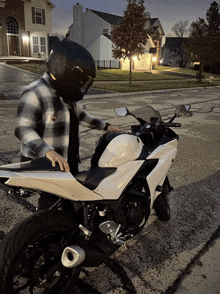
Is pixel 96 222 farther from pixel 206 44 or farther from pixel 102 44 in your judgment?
pixel 102 44

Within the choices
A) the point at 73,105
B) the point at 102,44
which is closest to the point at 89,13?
the point at 102,44

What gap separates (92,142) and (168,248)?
363 centimetres

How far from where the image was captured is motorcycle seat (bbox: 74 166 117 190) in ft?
6.15

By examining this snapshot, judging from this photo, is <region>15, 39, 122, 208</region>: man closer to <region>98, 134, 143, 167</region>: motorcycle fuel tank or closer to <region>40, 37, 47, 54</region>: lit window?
<region>98, 134, 143, 167</region>: motorcycle fuel tank

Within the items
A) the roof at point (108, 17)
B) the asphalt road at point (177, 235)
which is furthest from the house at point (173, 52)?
the asphalt road at point (177, 235)

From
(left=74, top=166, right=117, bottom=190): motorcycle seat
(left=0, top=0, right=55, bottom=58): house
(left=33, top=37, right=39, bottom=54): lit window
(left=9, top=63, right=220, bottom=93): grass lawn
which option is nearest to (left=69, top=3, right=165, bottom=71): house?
(left=0, top=0, right=55, bottom=58): house

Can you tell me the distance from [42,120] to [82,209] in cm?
79

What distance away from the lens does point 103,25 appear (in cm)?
4372

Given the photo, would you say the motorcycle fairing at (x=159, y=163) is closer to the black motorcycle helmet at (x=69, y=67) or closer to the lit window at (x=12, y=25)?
the black motorcycle helmet at (x=69, y=67)

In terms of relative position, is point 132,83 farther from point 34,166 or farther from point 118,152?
point 34,166

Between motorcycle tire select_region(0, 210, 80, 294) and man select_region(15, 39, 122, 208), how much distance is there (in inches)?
14.0

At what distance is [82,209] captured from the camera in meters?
2.04

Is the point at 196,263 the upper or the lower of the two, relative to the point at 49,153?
lower

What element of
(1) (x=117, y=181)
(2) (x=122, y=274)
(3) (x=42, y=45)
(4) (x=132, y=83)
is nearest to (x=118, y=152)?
(1) (x=117, y=181)
